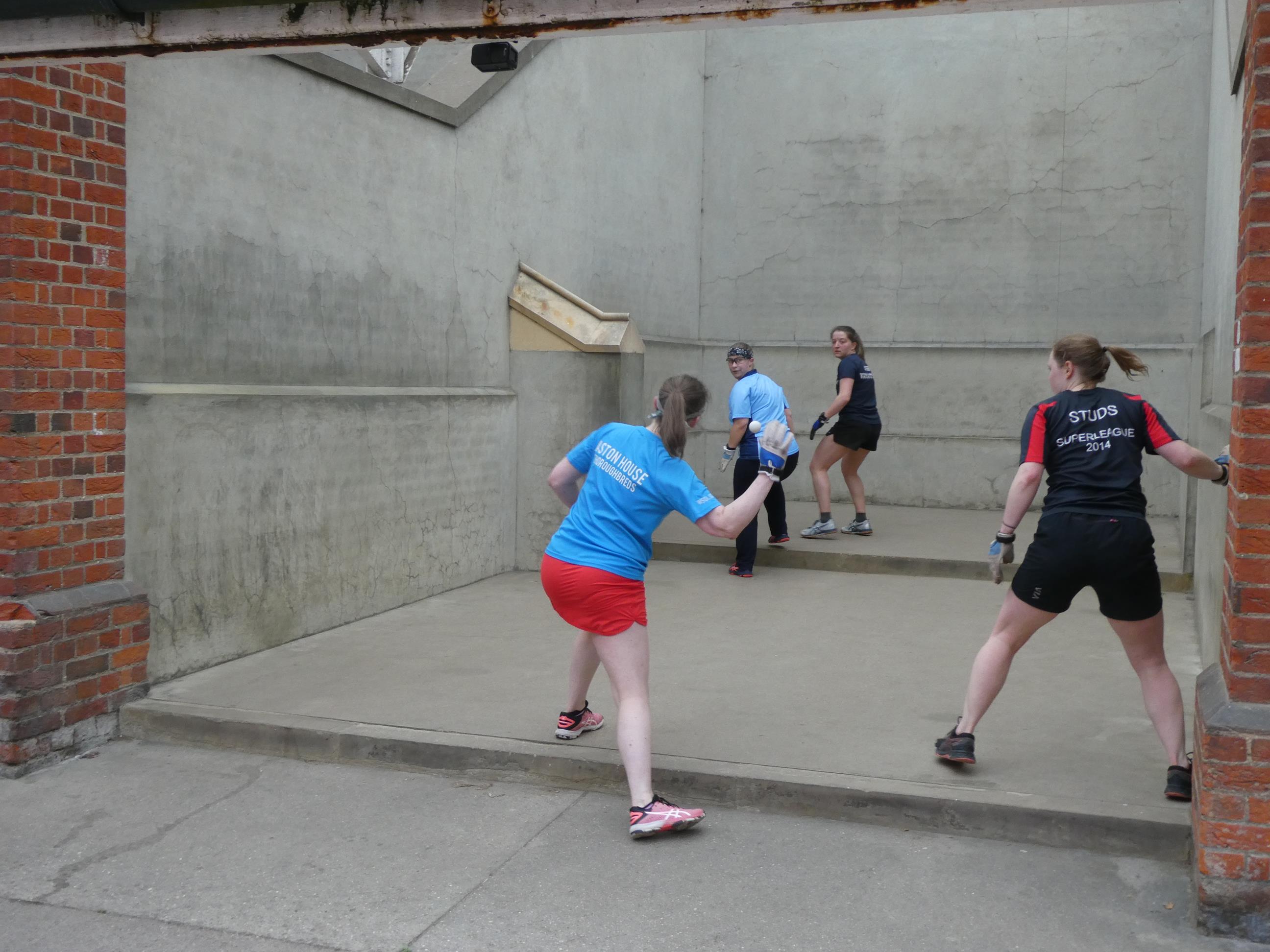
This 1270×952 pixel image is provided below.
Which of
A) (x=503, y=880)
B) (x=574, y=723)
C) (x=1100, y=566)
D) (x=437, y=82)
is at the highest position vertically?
(x=437, y=82)

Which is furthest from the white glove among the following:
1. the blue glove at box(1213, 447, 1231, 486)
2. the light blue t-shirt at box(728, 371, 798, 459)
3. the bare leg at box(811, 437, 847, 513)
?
the bare leg at box(811, 437, 847, 513)

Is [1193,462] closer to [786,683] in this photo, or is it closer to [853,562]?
[786,683]

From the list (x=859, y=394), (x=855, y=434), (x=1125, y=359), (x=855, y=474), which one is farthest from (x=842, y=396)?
(x=1125, y=359)

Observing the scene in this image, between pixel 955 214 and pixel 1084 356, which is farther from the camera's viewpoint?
pixel 955 214

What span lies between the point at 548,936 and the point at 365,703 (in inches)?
88.4

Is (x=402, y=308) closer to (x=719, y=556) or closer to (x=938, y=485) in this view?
(x=719, y=556)

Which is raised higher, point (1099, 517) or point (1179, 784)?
point (1099, 517)

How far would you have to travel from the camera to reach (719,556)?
9523 mm

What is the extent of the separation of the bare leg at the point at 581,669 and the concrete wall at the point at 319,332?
2.17 metres

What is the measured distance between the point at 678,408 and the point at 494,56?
1459 mm

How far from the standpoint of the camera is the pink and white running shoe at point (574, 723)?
196 inches

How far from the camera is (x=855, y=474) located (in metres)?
9.99

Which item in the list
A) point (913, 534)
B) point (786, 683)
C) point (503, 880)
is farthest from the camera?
point (913, 534)

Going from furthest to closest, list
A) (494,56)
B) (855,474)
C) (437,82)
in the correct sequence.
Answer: (855,474), (437,82), (494,56)
